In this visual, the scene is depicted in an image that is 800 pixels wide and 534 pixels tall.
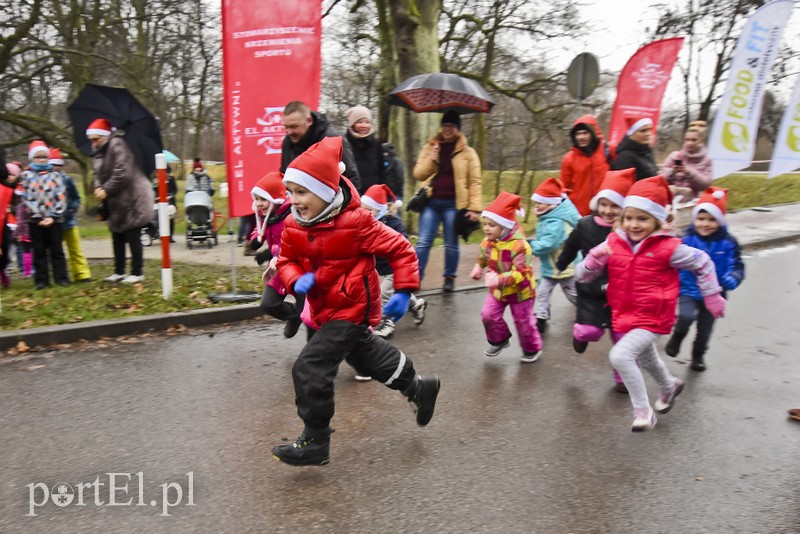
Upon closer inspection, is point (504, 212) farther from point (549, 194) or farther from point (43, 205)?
point (43, 205)

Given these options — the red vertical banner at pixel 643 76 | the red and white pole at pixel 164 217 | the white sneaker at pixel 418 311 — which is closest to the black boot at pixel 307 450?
the white sneaker at pixel 418 311

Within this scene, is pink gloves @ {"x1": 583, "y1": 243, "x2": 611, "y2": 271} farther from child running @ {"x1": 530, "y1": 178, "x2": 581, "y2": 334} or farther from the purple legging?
child running @ {"x1": 530, "y1": 178, "x2": 581, "y2": 334}

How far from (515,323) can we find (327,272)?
252 cm

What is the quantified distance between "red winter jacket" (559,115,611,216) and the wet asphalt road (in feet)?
7.07

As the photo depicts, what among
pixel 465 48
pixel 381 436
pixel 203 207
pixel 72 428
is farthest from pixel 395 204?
pixel 465 48

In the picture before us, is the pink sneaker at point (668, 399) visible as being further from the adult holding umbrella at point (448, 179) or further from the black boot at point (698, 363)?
the adult holding umbrella at point (448, 179)

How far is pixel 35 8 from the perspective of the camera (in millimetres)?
13328

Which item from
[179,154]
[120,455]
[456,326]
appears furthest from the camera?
[179,154]

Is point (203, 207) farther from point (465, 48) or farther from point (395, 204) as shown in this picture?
point (465, 48)

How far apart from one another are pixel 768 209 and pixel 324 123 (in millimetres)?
17311

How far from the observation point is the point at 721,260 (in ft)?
18.7

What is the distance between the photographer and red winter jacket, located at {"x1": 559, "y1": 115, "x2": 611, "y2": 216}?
25.8ft

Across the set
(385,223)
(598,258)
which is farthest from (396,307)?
(385,223)

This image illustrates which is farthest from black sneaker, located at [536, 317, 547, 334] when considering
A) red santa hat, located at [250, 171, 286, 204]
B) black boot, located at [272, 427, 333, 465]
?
black boot, located at [272, 427, 333, 465]
